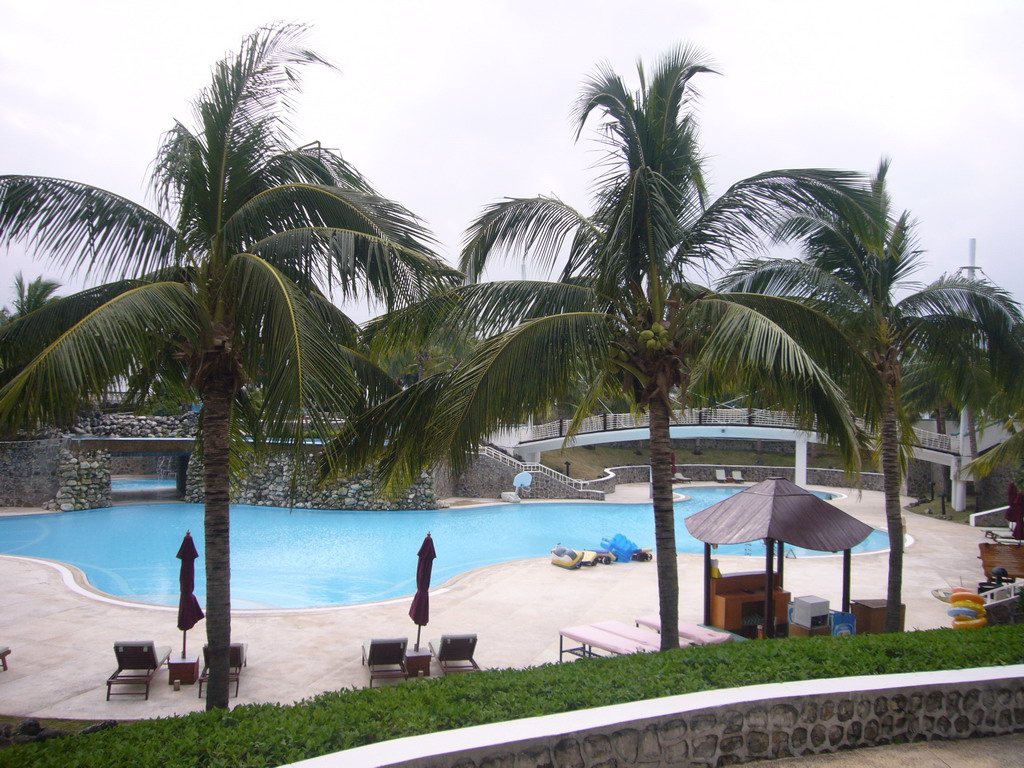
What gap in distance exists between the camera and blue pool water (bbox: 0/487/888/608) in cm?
1656

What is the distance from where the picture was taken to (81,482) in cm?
2492

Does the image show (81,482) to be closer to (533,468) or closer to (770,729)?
(533,468)

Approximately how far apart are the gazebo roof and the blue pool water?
7.17 meters

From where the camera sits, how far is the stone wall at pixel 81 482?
24594 mm

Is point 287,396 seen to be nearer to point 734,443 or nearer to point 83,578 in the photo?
point 83,578

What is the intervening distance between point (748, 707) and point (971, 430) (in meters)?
24.0

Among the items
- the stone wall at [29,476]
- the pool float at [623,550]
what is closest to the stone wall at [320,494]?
the stone wall at [29,476]

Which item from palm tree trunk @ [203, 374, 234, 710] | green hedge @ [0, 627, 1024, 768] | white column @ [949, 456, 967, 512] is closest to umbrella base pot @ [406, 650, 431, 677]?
palm tree trunk @ [203, 374, 234, 710]

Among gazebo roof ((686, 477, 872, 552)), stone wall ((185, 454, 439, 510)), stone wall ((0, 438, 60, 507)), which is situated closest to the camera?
gazebo roof ((686, 477, 872, 552))

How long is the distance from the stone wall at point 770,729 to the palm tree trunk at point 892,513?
4.19 meters

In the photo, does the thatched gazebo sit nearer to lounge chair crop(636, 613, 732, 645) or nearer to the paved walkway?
lounge chair crop(636, 613, 732, 645)

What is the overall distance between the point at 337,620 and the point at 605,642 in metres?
4.92

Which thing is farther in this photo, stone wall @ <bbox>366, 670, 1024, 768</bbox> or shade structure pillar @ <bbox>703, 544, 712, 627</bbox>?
shade structure pillar @ <bbox>703, 544, 712, 627</bbox>

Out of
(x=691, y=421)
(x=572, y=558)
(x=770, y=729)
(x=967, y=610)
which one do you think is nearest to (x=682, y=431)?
(x=691, y=421)
